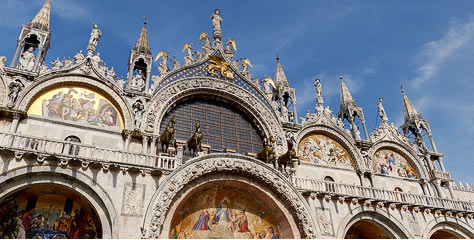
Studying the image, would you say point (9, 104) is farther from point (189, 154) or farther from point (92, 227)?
point (189, 154)

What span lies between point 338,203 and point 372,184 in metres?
4.34

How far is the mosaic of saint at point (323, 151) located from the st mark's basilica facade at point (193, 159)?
2.6 inches

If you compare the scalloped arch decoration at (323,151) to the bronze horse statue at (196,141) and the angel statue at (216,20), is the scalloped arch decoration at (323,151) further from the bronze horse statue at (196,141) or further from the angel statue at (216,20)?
the angel statue at (216,20)

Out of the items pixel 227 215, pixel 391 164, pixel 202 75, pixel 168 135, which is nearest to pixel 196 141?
pixel 168 135

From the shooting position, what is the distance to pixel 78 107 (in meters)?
15.1

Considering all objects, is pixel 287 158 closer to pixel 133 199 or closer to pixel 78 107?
pixel 133 199

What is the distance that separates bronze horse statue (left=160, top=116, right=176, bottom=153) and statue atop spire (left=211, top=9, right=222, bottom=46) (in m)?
6.87

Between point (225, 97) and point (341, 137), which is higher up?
point (225, 97)

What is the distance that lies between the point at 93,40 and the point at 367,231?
15.5 m

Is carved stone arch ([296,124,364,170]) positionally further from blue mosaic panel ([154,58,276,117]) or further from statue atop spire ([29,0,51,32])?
statue atop spire ([29,0,51,32])

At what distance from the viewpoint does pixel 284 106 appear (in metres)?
19.8

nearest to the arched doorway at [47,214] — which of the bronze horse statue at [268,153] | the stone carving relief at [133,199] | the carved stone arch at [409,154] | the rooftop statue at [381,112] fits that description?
the stone carving relief at [133,199]

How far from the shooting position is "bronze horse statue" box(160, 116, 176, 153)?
1448 centimetres

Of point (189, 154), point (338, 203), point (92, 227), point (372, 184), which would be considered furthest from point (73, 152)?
point (372, 184)
